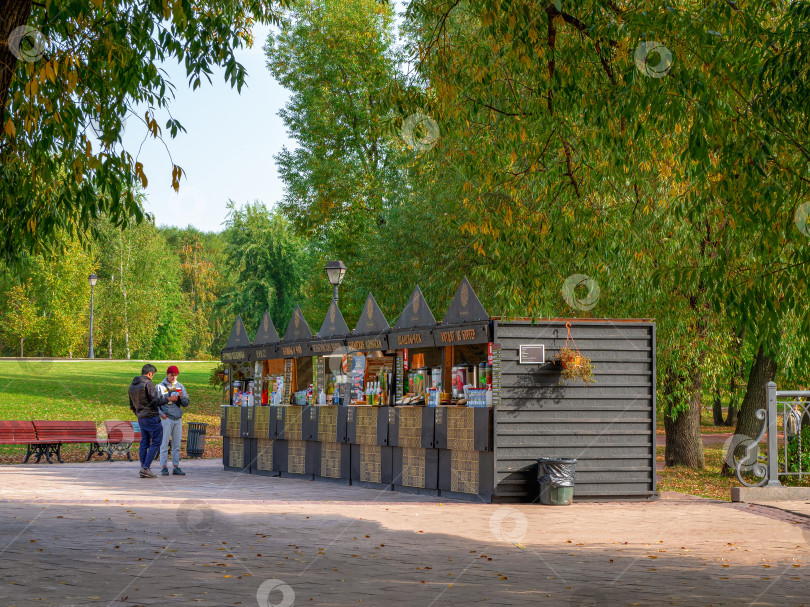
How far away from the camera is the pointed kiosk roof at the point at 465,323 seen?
47.3 ft

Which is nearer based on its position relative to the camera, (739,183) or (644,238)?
(739,183)

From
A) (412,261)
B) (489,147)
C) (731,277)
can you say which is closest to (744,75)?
(731,277)

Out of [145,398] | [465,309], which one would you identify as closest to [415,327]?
[465,309]

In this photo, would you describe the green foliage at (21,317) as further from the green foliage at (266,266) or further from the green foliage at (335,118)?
the green foliage at (335,118)

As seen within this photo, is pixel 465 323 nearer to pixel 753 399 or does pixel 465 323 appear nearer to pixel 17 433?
pixel 753 399

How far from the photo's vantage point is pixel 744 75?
25.7ft

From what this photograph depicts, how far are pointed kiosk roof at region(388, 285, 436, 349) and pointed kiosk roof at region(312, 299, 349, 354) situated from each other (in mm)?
1861

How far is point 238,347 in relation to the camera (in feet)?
74.2

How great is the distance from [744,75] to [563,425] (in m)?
7.52

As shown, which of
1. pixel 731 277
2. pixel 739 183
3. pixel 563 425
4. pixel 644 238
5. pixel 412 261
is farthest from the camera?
pixel 412 261

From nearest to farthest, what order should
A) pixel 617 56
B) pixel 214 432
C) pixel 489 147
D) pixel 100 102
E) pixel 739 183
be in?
pixel 739 183, pixel 100 102, pixel 617 56, pixel 489 147, pixel 214 432

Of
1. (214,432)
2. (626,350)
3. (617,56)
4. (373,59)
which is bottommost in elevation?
(214,432)

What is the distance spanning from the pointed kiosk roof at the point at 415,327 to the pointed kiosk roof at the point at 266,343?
4.79 m

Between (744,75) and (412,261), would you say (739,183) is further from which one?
(412,261)
